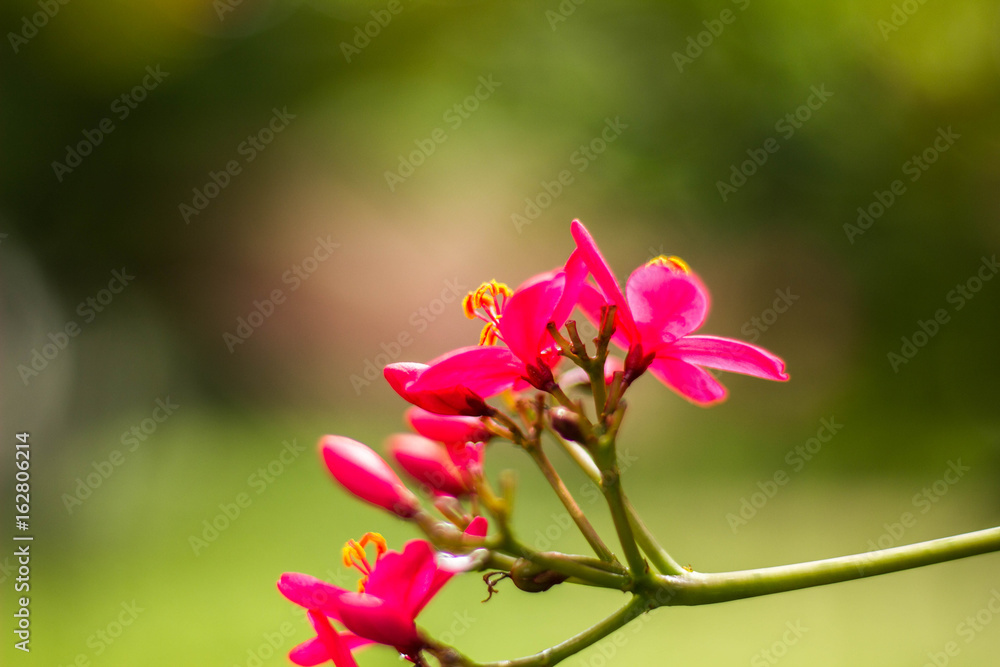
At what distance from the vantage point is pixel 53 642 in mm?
1396

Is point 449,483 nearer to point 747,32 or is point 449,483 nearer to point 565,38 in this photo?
point 747,32

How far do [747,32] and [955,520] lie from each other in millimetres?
1356

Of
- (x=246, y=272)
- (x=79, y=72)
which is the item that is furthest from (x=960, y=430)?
(x=79, y=72)

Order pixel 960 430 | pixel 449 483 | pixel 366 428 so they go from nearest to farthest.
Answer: pixel 449 483 → pixel 960 430 → pixel 366 428
